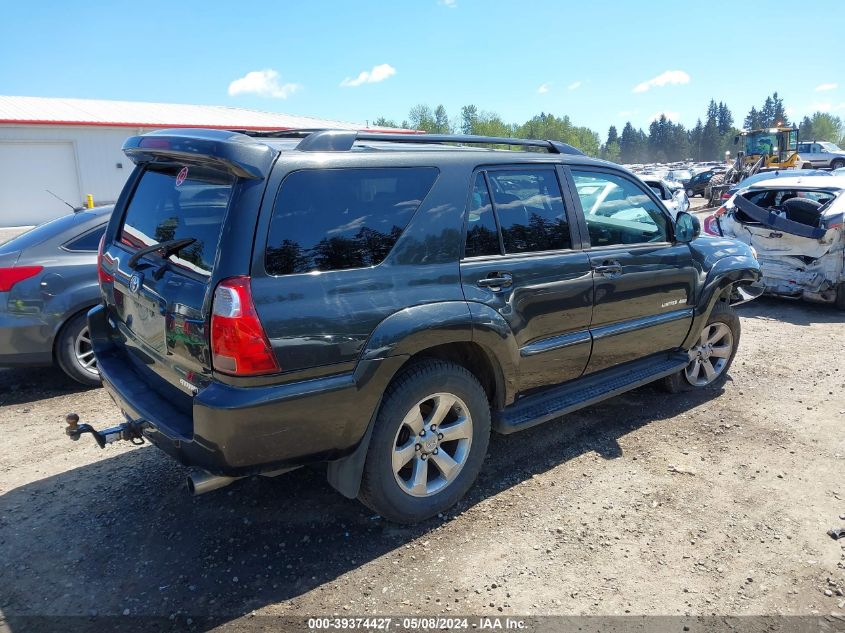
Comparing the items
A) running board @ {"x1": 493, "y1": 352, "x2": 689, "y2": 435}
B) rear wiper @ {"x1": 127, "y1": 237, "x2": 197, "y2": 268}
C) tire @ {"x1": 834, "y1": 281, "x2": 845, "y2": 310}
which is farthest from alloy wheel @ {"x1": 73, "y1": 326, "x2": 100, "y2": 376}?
tire @ {"x1": 834, "y1": 281, "x2": 845, "y2": 310}

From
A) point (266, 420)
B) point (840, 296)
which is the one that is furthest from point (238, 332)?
point (840, 296)

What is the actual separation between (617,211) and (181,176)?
2.81 meters

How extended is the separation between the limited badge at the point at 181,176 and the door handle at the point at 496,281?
1.56 meters

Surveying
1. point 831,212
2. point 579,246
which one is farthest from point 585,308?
point 831,212

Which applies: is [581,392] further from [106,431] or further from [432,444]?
[106,431]

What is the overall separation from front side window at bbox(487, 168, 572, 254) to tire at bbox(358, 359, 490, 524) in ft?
2.79

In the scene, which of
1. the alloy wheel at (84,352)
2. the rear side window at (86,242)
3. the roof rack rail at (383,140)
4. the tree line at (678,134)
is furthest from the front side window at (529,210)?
the tree line at (678,134)

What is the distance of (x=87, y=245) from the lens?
5.16 m

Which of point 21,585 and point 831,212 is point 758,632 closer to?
point 21,585

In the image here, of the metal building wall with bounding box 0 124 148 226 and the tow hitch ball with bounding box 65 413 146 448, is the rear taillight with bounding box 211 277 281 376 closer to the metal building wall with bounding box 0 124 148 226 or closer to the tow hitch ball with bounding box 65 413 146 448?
the tow hitch ball with bounding box 65 413 146 448

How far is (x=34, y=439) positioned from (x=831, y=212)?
8.67 metres

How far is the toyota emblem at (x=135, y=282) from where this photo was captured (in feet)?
10.0

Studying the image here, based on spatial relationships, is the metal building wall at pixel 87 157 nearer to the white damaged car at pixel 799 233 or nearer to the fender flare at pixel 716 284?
the white damaged car at pixel 799 233

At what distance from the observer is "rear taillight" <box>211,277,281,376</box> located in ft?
8.23
